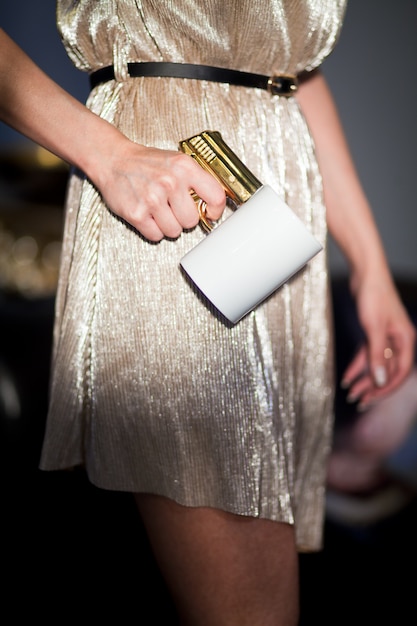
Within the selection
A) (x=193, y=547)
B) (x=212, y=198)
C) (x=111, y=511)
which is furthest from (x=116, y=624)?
(x=212, y=198)

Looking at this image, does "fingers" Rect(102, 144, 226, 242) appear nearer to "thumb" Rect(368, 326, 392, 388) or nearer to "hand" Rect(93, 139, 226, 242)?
"hand" Rect(93, 139, 226, 242)

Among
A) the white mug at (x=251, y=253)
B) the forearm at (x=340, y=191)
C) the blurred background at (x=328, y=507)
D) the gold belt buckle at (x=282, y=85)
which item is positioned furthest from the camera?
the blurred background at (x=328, y=507)

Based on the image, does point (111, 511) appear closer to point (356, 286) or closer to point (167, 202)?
point (356, 286)

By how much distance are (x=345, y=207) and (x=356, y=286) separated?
3.9 inches

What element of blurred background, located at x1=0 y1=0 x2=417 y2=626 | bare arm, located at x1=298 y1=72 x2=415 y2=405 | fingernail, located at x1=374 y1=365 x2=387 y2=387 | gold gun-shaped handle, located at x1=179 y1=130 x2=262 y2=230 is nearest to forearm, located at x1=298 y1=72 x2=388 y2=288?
bare arm, located at x1=298 y1=72 x2=415 y2=405

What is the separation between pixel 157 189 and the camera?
0.48 m

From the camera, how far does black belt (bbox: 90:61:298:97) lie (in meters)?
0.54

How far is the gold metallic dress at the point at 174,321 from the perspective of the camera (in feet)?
1.73

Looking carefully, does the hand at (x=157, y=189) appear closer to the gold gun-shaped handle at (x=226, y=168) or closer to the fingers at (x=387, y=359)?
the gold gun-shaped handle at (x=226, y=168)

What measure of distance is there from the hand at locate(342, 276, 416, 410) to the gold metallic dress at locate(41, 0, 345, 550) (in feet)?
0.75

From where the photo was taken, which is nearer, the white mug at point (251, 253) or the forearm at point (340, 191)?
the white mug at point (251, 253)

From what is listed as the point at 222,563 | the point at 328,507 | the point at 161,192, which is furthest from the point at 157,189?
the point at 328,507

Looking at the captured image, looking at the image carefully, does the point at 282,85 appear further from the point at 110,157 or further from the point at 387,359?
the point at 387,359

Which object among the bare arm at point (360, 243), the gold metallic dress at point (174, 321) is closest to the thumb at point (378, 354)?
the bare arm at point (360, 243)
